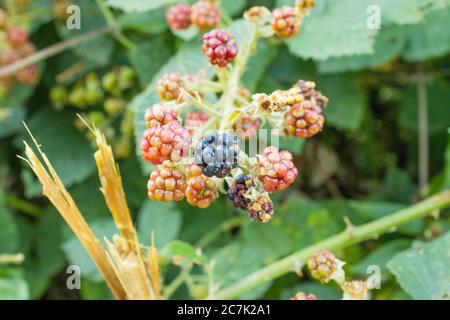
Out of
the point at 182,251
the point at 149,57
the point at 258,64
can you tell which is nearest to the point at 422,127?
the point at 258,64

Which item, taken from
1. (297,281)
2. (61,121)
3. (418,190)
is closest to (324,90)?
(418,190)

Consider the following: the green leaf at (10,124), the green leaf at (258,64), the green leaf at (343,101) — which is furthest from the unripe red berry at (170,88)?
the green leaf at (10,124)

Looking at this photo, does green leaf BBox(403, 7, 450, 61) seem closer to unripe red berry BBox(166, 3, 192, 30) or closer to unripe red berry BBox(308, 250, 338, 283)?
unripe red berry BBox(166, 3, 192, 30)

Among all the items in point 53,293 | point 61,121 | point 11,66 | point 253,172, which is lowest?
point 53,293
